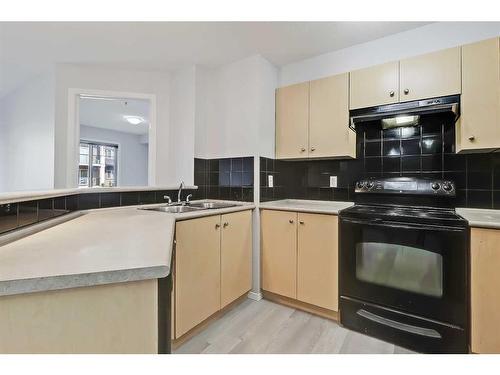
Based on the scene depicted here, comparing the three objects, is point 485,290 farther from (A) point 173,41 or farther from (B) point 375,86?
(A) point 173,41

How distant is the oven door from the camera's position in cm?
145

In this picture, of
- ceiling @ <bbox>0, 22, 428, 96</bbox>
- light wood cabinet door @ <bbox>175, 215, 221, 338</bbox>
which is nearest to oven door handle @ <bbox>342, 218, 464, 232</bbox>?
light wood cabinet door @ <bbox>175, 215, 221, 338</bbox>

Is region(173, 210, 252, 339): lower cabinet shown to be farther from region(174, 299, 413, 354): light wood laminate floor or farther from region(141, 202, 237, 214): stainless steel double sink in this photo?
region(141, 202, 237, 214): stainless steel double sink

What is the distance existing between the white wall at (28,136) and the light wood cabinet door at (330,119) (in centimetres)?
270

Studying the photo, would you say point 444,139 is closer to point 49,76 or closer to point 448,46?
point 448,46

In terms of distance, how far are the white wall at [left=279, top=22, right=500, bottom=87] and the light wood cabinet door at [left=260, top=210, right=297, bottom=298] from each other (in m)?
1.39

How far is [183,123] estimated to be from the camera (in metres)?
2.57

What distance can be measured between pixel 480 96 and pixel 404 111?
1.43 ft

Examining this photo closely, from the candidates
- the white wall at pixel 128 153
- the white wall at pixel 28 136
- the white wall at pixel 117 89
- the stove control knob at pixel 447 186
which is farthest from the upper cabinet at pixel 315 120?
the white wall at pixel 128 153

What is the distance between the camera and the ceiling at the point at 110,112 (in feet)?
13.3

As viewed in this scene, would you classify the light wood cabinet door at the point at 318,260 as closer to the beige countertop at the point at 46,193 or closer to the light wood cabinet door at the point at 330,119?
the light wood cabinet door at the point at 330,119

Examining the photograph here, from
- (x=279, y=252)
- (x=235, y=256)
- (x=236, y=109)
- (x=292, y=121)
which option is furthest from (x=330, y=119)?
(x=235, y=256)
